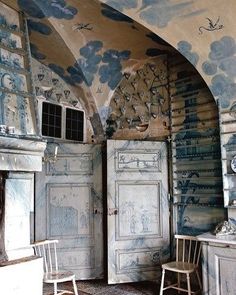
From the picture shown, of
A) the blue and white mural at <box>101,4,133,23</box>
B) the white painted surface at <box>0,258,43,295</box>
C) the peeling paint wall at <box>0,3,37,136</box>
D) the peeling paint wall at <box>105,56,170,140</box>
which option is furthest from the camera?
the peeling paint wall at <box>105,56,170,140</box>

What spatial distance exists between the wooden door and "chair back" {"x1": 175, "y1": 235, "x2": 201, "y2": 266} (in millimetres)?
1088

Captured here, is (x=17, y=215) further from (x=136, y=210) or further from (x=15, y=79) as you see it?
(x=136, y=210)

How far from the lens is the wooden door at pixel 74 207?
432cm

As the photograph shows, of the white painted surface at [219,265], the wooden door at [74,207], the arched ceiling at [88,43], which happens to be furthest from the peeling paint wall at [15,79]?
the white painted surface at [219,265]

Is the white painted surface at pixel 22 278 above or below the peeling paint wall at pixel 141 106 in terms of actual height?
below

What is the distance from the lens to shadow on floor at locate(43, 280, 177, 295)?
153 inches

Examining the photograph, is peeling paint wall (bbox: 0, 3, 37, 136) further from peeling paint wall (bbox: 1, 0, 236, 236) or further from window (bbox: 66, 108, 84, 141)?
window (bbox: 66, 108, 84, 141)

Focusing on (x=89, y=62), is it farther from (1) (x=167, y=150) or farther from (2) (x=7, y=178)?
(2) (x=7, y=178)

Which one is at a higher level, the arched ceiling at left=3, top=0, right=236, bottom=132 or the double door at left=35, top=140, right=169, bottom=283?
the arched ceiling at left=3, top=0, right=236, bottom=132

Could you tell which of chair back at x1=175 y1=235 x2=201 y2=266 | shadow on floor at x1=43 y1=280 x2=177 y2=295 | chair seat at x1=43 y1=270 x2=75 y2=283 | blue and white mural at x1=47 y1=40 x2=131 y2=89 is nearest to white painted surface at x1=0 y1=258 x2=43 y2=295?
chair seat at x1=43 y1=270 x2=75 y2=283

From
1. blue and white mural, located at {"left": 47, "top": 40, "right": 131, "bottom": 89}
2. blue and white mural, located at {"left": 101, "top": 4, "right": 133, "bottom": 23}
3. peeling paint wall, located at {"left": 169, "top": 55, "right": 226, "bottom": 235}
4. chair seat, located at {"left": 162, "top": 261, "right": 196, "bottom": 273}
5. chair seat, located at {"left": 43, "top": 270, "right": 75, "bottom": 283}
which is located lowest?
chair seat, located at {"left": 43, "top": 270, "right": 75, "bottom": 283}

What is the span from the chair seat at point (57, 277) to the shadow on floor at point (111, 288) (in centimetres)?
59

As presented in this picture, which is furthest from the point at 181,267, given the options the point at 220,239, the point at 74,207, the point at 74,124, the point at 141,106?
the point at 74,124

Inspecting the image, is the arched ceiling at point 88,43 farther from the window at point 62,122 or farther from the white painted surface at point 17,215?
the white painted surface at point 17,215
